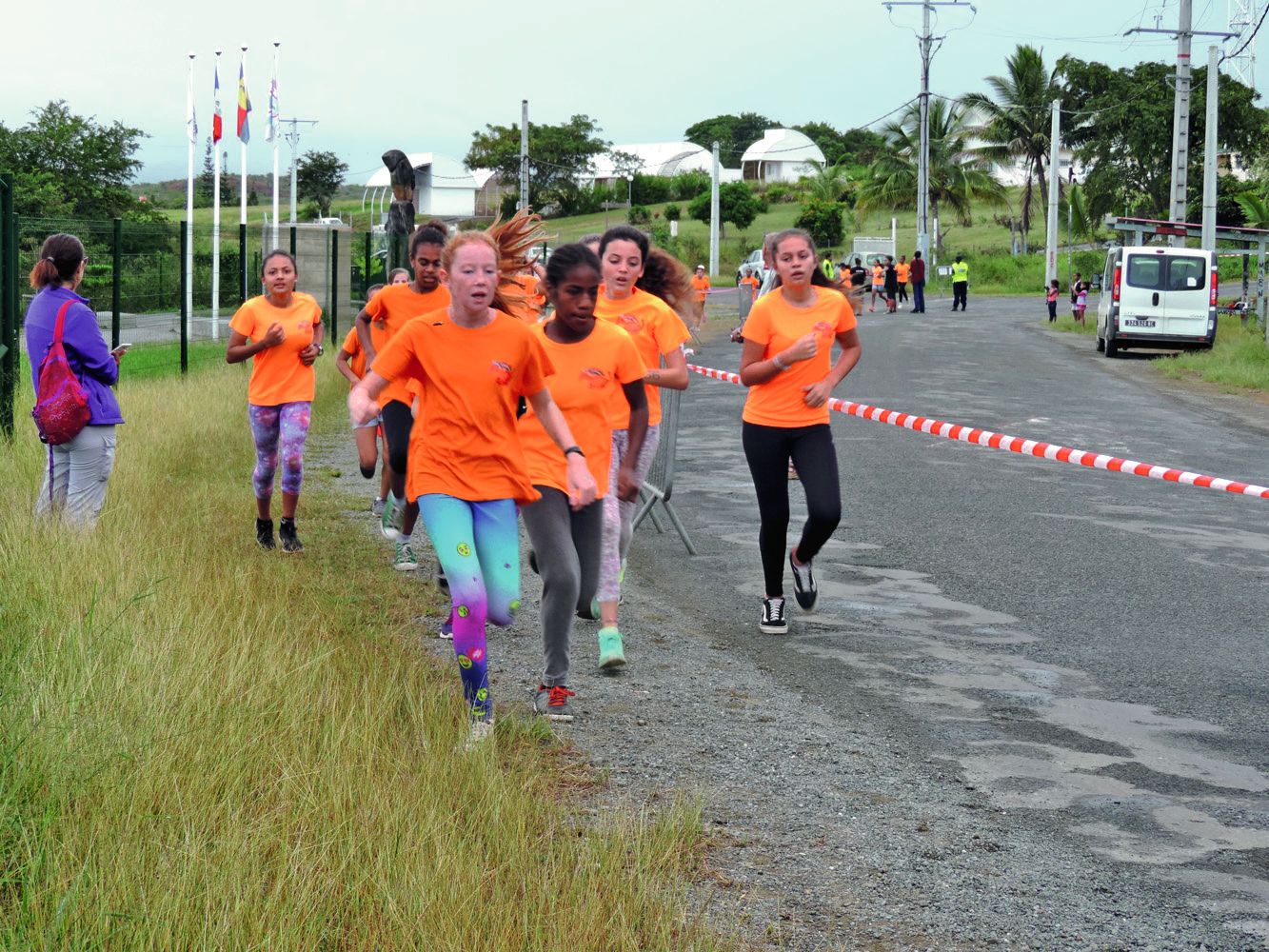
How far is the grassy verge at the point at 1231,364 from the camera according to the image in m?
23.4

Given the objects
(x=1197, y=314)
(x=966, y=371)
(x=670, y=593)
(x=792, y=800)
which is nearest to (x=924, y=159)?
(x=1197, y=314)

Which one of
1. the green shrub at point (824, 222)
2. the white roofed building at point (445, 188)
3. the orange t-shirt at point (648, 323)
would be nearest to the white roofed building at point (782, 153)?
the white roofed building at point (445, 188)

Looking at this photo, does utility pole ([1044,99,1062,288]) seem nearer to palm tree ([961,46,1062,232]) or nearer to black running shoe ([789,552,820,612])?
palm tree ([961,46,1062,232])

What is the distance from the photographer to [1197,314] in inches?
1174

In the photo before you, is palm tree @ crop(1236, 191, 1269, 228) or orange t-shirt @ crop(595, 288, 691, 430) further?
palm tree @ crop(1236, 191, 1269, 228)

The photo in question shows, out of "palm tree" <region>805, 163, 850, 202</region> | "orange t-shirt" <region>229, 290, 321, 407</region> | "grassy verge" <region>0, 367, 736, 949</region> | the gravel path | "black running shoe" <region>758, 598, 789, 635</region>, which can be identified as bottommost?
the gravel path

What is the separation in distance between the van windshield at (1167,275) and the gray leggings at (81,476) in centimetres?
2466

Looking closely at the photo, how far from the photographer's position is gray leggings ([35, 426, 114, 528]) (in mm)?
8086

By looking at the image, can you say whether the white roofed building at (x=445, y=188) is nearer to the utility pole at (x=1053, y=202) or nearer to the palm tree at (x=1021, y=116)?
the palm tree at (x=1021, y=116)

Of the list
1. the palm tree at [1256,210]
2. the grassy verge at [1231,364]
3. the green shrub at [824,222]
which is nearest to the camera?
the grassy verge at [1231,364]

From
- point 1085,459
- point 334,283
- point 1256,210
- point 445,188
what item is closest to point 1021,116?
point 1256,210

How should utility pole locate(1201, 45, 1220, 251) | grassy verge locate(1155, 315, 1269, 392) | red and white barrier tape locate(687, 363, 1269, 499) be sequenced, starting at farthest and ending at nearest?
utility pole locate(1201, 45, 1220, 251) < grassy verge locate(1155, 315, 1269, 392) < red and white barrier tape locate(687, 363, 1269, 499)

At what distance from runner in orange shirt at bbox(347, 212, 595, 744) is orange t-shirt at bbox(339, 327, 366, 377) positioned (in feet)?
12.1

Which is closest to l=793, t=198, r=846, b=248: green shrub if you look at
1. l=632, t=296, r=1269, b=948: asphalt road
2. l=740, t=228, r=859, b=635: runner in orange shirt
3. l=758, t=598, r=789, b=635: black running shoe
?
A: l=632, t=296, r=1269, b=948: asphalt road
